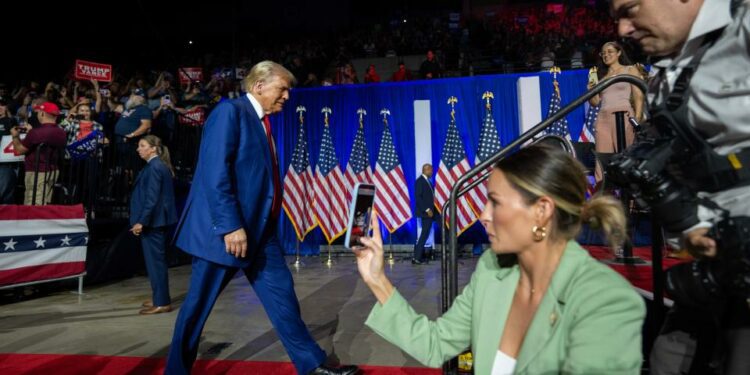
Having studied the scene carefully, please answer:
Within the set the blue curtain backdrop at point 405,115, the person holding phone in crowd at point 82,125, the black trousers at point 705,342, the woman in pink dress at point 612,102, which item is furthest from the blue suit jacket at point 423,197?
the black trousers at point 705,342

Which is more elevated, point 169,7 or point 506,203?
point 169,7

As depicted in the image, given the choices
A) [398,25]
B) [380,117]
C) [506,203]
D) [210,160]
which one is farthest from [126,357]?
[398,25]

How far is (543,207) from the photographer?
4.84 ft

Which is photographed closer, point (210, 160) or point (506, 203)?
point (506, 203)

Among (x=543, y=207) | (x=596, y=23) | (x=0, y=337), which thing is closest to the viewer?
(x=543, y=207)

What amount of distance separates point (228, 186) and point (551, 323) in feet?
6.44

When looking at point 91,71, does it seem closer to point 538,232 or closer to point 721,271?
point 538,232

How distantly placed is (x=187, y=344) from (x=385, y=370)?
1.31 metres

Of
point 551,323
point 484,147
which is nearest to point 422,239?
point 484,147

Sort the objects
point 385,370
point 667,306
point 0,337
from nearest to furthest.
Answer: point 667,306 → point 385,370 → point 0,337

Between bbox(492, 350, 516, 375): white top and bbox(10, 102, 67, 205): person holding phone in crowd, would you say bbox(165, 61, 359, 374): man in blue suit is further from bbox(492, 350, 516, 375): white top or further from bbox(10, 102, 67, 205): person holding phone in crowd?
bbox(10, 102, 67, 205): person holding phone in crowd

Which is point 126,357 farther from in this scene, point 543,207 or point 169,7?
point 169,7

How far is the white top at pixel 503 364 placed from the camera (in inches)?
58.4

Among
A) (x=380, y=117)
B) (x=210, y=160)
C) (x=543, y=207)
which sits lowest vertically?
(x=543, y=207)
